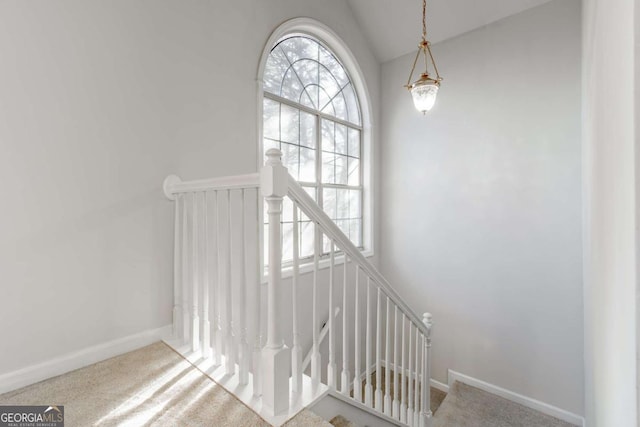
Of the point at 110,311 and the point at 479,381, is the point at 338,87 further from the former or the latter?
the point at 479,381

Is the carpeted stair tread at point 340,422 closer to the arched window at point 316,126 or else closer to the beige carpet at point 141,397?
the beige carpet at point 141,397

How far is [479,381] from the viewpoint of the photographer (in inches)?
117

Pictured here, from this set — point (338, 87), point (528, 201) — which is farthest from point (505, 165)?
point (338, 87)

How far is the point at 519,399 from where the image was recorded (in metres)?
2.77

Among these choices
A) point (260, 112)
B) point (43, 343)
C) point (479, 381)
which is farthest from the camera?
point (479, 381)

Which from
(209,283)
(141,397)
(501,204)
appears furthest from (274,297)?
(501,204)

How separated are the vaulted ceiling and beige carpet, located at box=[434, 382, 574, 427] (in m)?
3.68

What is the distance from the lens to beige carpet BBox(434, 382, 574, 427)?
101 inches

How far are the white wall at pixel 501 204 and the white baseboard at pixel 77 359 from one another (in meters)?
2.72

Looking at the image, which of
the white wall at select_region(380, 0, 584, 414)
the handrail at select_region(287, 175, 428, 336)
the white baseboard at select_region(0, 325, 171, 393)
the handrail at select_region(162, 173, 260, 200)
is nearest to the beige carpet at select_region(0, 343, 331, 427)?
the white baseboard at select_region(0, 325, 171, 393)

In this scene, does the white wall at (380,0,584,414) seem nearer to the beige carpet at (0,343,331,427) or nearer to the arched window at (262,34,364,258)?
the arched window at (262,34,364,258)

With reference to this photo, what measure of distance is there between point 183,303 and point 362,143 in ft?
8.74

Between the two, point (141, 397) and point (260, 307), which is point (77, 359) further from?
point (260, 307)

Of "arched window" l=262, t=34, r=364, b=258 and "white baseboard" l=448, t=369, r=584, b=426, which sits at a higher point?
"arched window" l=262, t=34, r=364, b=258
